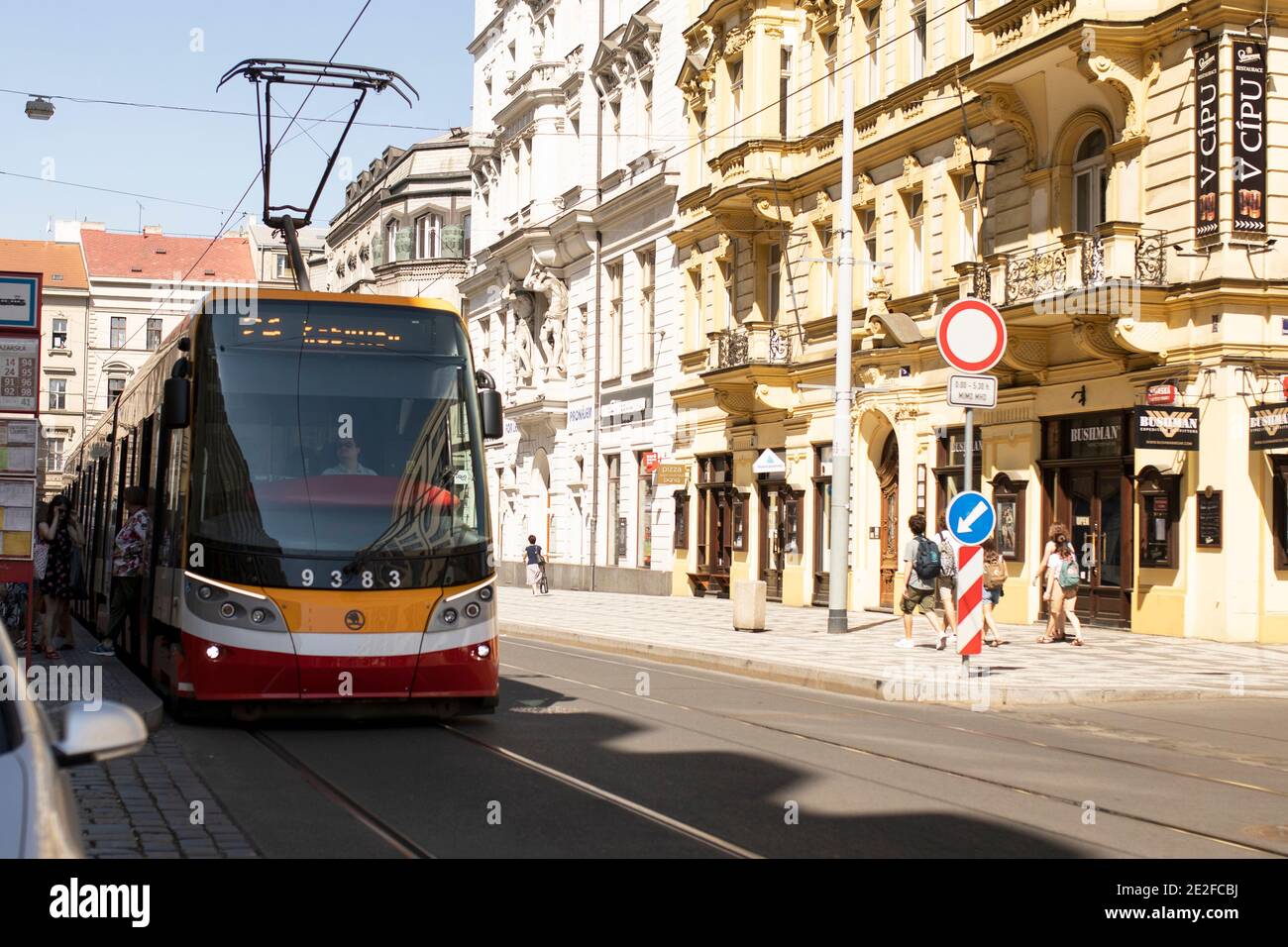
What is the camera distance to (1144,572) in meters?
25.0

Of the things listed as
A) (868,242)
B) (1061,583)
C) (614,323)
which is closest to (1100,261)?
(1061,583)

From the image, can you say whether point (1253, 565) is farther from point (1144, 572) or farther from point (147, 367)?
point (147, 367)

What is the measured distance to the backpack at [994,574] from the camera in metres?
25.7

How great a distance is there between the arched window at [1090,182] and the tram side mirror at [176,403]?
57.1 feet

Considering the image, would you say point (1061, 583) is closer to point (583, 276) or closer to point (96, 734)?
point (96, 734)

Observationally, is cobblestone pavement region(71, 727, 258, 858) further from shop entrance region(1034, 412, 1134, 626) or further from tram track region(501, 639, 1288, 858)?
shop entrance region(1034, 412, 1134, 626)

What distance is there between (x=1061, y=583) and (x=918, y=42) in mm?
12603

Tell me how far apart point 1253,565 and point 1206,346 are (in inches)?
124

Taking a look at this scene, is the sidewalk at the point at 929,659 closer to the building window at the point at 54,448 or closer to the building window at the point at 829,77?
the building window at the point at 829,77

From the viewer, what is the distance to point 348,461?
12.7 metres

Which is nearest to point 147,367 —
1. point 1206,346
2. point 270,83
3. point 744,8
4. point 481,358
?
point 270,83

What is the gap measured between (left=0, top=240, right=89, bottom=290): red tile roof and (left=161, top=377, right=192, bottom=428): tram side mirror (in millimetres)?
100049

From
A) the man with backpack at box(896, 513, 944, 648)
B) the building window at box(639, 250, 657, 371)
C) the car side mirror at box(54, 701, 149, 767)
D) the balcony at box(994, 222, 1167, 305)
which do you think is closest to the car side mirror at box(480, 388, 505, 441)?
the car side mirror at box(54, 701, 149, 767)

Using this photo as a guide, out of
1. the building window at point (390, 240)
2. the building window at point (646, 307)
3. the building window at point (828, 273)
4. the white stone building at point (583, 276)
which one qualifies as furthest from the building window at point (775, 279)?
the building window at point (390, 240)
